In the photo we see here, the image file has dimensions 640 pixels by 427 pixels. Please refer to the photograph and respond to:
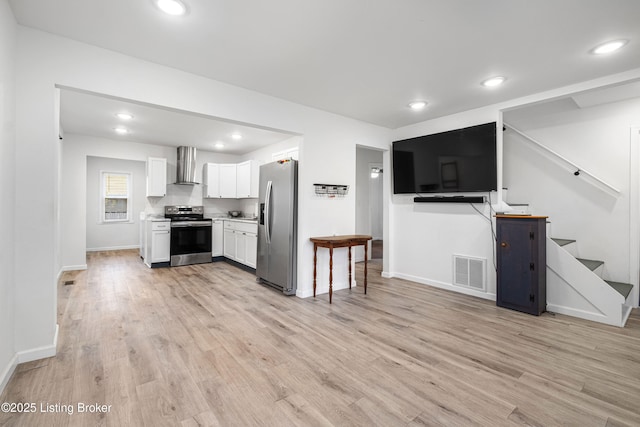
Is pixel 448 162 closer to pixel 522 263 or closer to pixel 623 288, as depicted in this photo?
pixel 522 263

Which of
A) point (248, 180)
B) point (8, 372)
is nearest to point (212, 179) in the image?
point (248, 180)

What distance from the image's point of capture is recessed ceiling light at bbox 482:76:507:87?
3014 millimetres

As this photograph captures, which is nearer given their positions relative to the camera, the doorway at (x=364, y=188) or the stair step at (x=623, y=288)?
the stair step at (x=623, y=288)

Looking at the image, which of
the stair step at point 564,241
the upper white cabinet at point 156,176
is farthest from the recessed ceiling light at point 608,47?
the upper white cabinet at point 156,176

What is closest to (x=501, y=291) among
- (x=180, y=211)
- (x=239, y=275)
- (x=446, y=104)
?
(x=446, y=104)

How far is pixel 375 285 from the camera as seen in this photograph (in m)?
4.53

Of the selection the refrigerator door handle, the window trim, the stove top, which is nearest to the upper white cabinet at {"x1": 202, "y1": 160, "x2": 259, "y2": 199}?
the stove top

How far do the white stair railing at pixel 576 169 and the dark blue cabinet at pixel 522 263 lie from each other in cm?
108

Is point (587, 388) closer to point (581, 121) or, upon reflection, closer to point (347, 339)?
point (347, 339)

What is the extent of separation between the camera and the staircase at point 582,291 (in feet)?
9.80

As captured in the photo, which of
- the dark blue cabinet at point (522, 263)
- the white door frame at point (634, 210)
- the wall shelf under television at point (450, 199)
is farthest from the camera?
the wall shelf under television at point (450, 199)

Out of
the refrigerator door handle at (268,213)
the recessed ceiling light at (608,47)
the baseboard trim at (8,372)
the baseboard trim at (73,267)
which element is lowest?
the baseboard trim at (8,372)

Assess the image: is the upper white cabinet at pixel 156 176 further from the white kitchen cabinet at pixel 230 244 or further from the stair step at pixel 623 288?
the stair step at pixel 623 288

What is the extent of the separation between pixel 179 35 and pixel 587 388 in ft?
12.9
